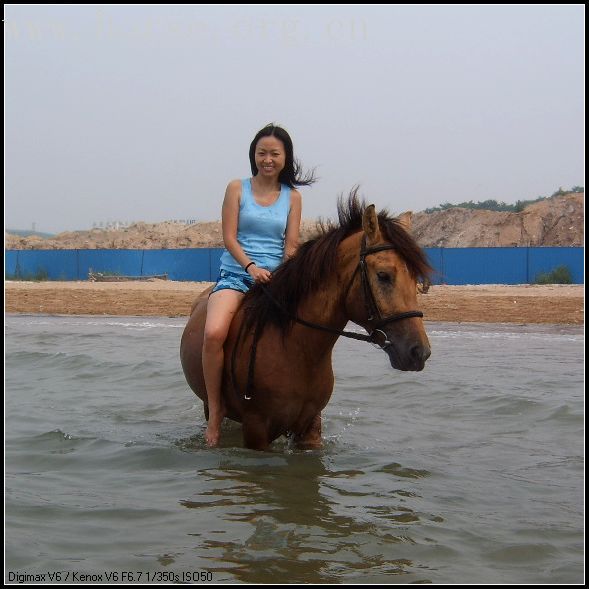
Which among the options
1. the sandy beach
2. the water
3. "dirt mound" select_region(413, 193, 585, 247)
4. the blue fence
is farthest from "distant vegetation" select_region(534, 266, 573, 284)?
the water

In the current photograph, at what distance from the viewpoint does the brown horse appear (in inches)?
200

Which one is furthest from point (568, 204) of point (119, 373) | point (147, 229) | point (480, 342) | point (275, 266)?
point (275, 266)

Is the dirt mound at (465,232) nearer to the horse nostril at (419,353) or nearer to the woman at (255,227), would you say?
the woman at (255,227)

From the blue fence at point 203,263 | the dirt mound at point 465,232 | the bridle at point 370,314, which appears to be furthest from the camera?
the dirt mound at point 465,232

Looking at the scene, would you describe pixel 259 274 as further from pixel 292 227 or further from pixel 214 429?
pixel 214 429

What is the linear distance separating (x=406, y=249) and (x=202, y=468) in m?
2.18

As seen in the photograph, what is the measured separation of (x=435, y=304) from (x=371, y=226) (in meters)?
19.5

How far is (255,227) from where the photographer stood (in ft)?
19.8

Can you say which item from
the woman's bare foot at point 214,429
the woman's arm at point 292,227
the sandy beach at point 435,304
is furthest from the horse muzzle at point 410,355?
the sandy beach at point 435,304

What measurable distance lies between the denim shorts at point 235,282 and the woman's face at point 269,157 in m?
0.72

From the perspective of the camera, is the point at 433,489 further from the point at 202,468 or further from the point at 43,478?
the point at 43,478

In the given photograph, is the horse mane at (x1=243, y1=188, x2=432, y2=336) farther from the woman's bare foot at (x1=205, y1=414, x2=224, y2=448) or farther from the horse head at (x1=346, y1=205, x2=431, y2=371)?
the woman's bare foot at (x1=205, y1=414, x2=224, y2=448)

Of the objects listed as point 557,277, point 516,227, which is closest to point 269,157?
point 557,277

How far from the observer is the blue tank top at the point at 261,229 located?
6012 mm
